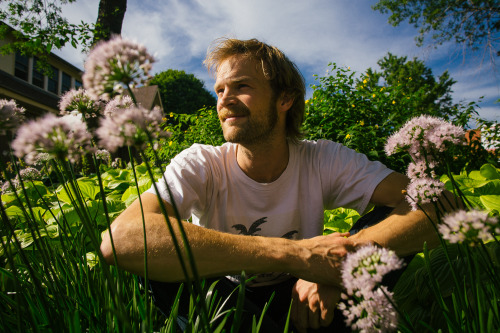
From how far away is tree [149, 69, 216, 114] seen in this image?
141 ft

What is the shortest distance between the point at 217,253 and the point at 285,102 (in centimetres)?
174

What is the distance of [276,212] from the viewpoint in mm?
2084

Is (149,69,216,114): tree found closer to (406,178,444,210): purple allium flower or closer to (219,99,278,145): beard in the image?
(219,99,278,145): beard

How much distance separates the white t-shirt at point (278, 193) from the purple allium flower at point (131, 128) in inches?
52.9

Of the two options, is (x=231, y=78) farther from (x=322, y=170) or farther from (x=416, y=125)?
(x=416, y=125)

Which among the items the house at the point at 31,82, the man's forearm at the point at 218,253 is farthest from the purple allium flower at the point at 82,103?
the house at the point at 31,82

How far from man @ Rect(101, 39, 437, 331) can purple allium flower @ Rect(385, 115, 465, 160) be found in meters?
0.64

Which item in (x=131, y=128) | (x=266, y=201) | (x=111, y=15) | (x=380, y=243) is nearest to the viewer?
(x=131, y=128)

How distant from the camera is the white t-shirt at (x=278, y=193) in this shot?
2.01 m

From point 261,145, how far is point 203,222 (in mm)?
689

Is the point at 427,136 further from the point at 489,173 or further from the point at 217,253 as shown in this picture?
the point at 489,173

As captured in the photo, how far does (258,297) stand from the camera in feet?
6.40

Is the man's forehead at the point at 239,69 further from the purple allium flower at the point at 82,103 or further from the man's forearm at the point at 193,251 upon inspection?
the purple allium flower at the point at 82,103

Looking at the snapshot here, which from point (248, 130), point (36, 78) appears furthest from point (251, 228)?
point (36, 78)
